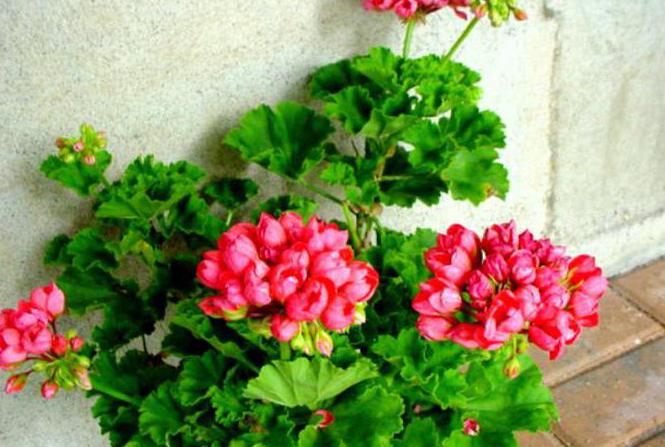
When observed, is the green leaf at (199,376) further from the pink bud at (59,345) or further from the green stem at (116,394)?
the pink bud at (59,345)

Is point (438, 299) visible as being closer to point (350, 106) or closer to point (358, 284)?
point (358, 284)

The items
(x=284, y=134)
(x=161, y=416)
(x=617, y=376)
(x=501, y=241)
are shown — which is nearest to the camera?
(x=501, y=241)

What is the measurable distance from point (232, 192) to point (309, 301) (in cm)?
53

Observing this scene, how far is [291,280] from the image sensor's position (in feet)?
3.11

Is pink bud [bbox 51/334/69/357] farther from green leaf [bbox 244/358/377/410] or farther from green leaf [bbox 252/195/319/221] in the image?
green leaf [bbox 252/195/319/221]

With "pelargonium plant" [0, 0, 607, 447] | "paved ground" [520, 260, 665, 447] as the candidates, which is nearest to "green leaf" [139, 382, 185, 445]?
"pelargonium plant" [0, 0, 607, 447]

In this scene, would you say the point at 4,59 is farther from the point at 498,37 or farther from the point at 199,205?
the point at 498,37

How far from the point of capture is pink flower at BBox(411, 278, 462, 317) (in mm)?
1007

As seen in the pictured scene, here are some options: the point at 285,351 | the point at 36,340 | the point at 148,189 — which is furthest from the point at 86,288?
the point at 285,351

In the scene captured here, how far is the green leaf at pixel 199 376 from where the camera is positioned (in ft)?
3.84

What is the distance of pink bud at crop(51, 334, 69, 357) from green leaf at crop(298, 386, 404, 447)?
0.32 m

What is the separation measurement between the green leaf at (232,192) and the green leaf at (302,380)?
417mm

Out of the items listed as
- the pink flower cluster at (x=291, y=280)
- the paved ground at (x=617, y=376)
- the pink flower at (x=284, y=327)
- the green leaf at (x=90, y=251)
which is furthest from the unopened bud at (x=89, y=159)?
the paved ground at (x=617, y=376)

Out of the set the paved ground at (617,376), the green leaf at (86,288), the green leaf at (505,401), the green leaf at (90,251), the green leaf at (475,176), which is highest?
the green leaf at (475,176)
